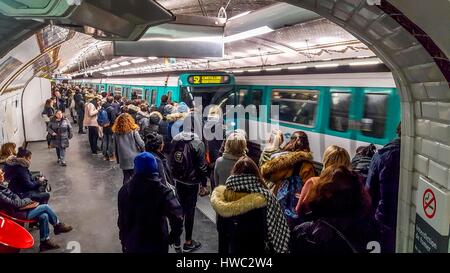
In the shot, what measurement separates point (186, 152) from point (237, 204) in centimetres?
196

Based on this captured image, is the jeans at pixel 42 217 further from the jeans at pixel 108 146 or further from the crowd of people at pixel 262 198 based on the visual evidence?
the jeans at pixel 108 146

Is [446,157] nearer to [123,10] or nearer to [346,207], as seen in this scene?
[346,207]

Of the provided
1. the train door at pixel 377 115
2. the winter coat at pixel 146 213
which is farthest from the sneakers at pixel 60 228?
the train door at pixel 377 115

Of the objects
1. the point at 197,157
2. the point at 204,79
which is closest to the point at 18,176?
the point at 197,157

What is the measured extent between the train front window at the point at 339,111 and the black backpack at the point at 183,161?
345 centimetres

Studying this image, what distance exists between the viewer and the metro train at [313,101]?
5.99m

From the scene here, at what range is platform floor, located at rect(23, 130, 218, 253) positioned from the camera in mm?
4688

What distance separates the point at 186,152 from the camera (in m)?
4.54

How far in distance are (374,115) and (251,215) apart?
423 centimetres

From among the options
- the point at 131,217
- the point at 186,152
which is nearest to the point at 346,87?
the point at 186,152

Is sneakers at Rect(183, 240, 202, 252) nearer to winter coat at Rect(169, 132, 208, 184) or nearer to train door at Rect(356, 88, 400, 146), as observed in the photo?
winter coat at Rect(169, 132, 208, 184)

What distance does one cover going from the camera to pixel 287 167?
3410 millimetres

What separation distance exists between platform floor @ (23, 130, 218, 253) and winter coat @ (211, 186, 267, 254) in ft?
6.04

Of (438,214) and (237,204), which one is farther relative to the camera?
(237,204)
